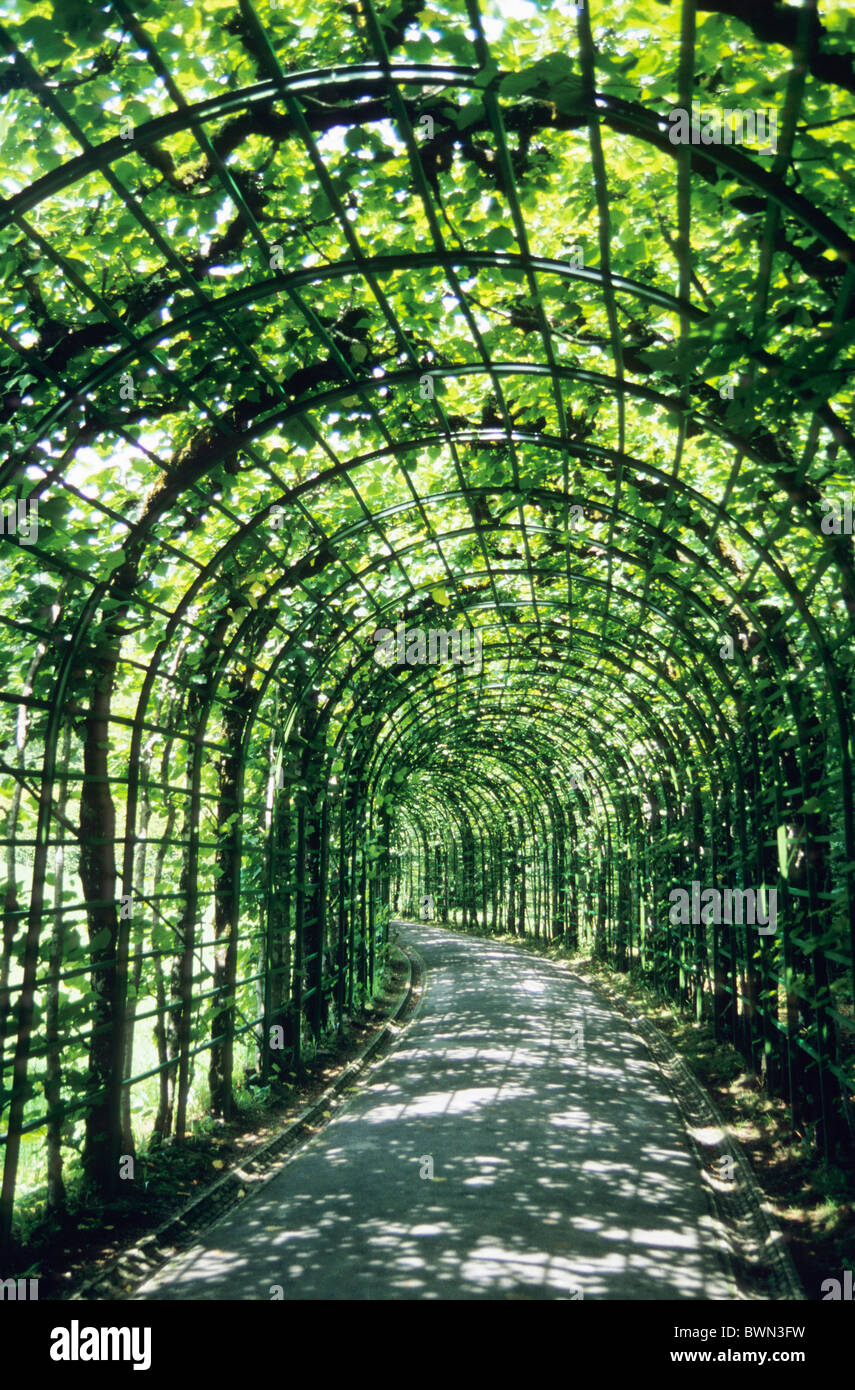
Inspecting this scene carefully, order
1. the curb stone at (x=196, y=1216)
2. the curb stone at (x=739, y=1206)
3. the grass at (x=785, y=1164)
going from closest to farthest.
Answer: the curb stone at (x=196, y=1216)
the curb stone at (x=739, y=1206)
the grass at (x=785, y=1164)

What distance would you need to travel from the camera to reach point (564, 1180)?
5805mm

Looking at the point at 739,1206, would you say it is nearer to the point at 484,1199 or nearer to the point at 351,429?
the point at 484,1199

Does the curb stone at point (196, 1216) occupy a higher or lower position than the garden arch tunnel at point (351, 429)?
lower

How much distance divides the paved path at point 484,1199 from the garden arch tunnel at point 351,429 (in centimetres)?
98

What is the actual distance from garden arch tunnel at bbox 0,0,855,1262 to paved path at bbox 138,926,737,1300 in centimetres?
98

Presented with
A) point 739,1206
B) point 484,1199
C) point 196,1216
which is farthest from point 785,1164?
point 196,1216

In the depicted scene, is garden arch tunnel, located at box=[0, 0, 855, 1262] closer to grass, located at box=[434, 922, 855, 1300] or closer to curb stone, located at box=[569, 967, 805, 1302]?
grass, located at box=[434, 922, 855, 1300]

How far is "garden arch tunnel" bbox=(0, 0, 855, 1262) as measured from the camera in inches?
134

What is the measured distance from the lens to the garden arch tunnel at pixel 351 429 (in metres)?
3.42

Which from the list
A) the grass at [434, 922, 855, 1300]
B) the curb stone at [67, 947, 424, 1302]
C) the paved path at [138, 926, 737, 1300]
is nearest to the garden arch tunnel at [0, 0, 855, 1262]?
the grass at [434, 922, 855, 1300]

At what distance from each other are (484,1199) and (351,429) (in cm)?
461

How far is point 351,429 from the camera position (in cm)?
565

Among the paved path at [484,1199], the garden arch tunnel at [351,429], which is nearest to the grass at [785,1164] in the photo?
the garden arch tunnel at [351,429]

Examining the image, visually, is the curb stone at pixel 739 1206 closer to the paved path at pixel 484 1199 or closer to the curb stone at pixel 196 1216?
the paved path at pixel 484 1199
